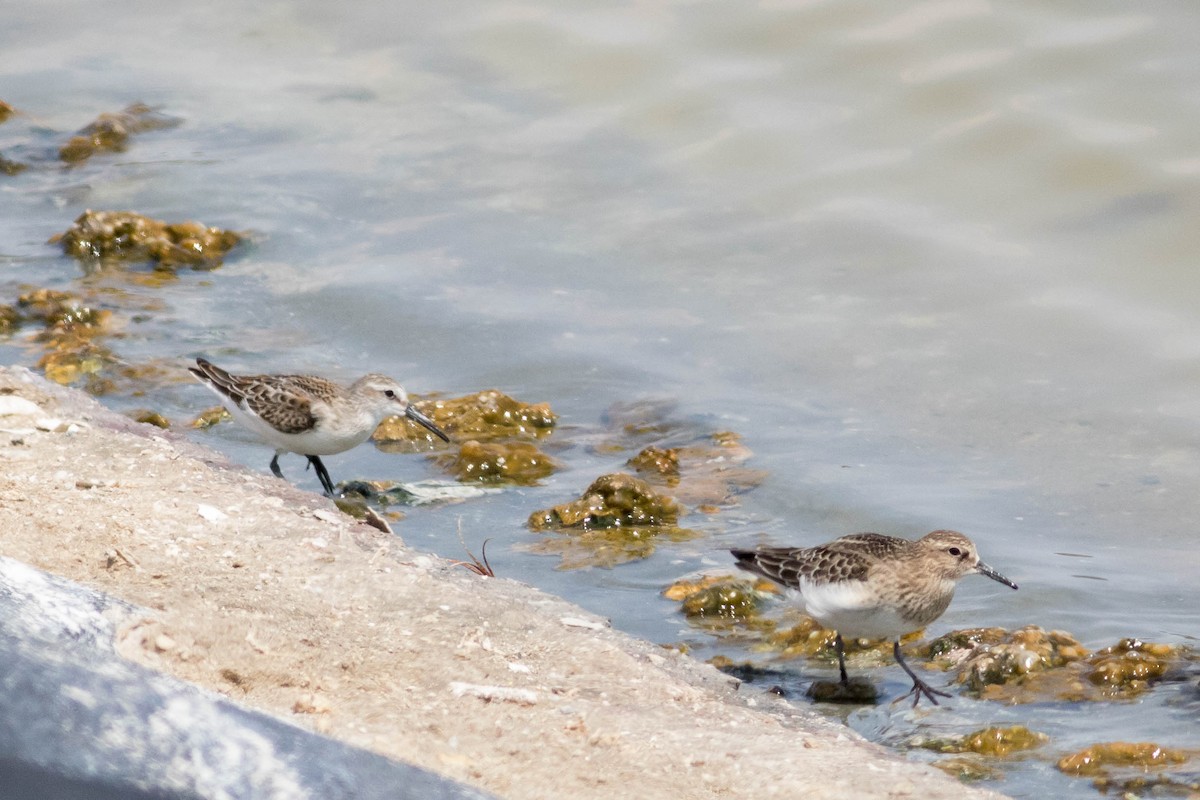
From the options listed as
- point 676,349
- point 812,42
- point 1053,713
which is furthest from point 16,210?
point 1053,713

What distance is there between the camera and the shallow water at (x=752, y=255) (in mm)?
7840

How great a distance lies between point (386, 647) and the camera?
4.86 m

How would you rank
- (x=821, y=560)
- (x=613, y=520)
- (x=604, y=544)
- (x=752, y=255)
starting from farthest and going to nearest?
(x=752, y=255) → (x=613, y=520) → (x=604, y=544) → (x=821, y=560)

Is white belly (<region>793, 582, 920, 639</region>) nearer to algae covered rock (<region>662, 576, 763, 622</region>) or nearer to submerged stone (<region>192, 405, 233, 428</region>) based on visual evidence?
algae covered rock (<region>662, 576, 763, 622</region>)

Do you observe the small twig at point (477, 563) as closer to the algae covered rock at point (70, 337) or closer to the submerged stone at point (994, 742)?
the submerged stone at point (994, 742)

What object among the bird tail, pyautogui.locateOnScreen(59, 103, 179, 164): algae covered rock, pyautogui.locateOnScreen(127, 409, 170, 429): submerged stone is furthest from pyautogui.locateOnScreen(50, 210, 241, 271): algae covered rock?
pyautogui.locateOnScreen(127, 409, 170, 429): submerged stone

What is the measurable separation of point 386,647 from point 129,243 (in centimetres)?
735

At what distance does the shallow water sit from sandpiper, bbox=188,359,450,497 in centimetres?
38

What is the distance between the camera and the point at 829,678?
6.46 meters

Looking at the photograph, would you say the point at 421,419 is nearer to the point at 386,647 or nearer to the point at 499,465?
the point at 499,465

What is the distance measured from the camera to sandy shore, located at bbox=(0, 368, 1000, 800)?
4.15 metres

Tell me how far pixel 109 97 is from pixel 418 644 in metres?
11.8

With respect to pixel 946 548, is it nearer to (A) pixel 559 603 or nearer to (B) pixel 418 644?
(A) pixel 559 603

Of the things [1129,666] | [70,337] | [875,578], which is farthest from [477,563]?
[70,337]
